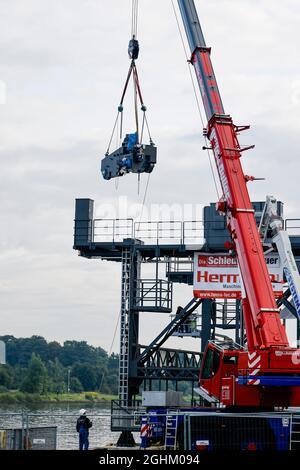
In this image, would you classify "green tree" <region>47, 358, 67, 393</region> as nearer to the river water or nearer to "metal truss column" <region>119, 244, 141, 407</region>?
the river water

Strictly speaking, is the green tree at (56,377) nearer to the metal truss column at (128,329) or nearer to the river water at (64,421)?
the river water at (64,421)

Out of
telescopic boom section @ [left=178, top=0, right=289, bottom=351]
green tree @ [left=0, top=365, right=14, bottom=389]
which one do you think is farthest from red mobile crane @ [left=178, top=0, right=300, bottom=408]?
green tree @ [left=0, top=365, right=14, bottom=389]

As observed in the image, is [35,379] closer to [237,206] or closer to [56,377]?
[56,377]

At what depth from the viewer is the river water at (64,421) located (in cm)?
3020

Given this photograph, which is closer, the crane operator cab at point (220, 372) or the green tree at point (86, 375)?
the crane operator cab at point (220, 372)

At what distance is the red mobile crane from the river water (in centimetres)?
440

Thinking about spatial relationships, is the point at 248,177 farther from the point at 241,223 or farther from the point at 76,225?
the point at 76,225

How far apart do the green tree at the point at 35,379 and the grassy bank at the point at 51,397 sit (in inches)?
45.7

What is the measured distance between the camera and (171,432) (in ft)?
95.8

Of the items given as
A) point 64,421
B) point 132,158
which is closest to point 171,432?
point 132,158

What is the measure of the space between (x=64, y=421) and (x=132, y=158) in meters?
35.2

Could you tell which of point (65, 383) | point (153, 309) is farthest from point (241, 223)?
point (65, 383)

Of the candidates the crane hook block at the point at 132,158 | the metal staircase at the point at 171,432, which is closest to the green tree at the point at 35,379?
the crane hook block at the point at 132,158

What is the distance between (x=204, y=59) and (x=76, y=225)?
1836cm
